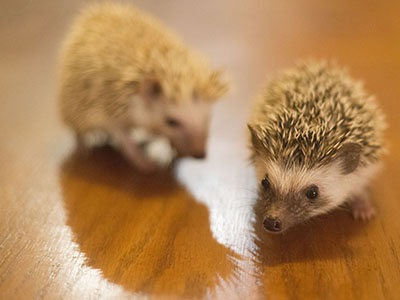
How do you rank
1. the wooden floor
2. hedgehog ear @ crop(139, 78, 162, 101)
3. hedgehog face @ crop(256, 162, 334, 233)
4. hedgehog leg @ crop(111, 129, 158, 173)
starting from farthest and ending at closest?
hedgehog leg @ crop(111, 129, 158, 173) < hedgehog ear @ crop(139, 78, 162, 101) < hedgehog face @ crop(256, 162, 334, 233) < the wooden floor

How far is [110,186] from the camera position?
1953 mm

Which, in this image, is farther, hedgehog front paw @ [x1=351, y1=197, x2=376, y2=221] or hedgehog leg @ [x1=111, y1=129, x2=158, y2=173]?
hedgehog leg @ [x1=111, y1=129, x2=158, y2=173]

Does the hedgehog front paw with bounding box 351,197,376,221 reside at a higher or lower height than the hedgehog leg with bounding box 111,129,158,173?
higher

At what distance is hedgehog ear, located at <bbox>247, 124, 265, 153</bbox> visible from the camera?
5.37ft

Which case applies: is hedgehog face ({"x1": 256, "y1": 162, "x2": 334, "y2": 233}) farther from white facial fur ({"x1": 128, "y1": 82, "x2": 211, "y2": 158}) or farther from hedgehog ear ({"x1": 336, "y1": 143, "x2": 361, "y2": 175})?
white facial fur ({"x1": 128, "y1": 82, "x2": 211, "y2": 158})

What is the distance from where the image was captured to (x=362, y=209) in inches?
69.3

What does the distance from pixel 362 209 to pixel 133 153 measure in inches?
42.2

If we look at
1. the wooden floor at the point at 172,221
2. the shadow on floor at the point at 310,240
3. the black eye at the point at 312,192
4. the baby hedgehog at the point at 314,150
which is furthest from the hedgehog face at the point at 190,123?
the black eye at the point at 312,192

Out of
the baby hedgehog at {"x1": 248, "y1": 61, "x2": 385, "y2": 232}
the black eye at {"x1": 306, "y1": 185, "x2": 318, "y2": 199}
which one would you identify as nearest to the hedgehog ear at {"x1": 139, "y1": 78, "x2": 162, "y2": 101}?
the baby hedgehog at {"x1": 248, "y1": 61, "x2": 385, "y2": 232}

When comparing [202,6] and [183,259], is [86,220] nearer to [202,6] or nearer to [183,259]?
[183,259]

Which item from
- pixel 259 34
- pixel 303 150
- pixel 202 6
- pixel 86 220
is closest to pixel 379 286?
pixel 303 150

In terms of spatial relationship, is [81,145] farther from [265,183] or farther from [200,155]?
[265,183]

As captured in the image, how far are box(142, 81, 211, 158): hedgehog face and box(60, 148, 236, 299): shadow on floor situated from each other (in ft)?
0.61

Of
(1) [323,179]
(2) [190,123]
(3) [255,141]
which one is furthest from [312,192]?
(2) [190,123]
